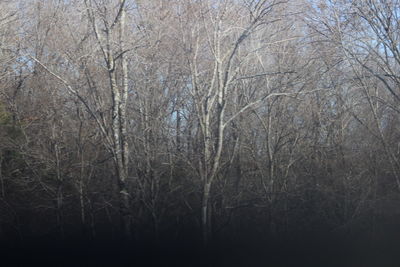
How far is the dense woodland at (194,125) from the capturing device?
42.3 feet

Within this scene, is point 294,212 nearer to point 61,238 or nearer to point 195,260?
point 195,260

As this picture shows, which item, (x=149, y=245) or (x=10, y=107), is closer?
(x=149, y=245)

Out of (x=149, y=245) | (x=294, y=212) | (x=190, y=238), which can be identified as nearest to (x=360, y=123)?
(x=294, y=212)

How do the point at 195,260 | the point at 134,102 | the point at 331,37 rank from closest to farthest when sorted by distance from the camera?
the point at 195,260 < the point at 331,37 < the point at 134,102

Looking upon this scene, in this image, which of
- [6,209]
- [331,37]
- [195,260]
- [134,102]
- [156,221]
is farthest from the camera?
[6,209]

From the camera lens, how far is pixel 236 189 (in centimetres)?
1529

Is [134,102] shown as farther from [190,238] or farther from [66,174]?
[190,238]

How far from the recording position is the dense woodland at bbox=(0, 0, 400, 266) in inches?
508

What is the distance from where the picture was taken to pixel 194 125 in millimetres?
15477

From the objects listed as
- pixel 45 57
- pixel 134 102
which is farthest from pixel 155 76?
pixel 45 57

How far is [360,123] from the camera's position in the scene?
15.8 meters

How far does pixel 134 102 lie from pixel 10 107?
4994mm

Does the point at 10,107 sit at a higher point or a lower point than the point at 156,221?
higher

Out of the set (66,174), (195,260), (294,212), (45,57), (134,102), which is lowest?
(195,260)
